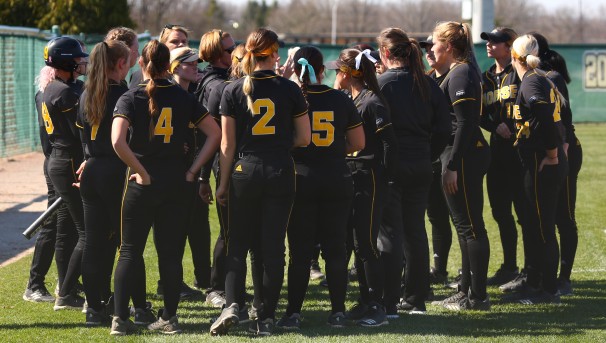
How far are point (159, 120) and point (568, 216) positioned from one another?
387 cm

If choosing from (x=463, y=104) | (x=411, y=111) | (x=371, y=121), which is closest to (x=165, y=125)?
(x=371, y=121)

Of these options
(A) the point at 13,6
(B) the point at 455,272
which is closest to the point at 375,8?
(A) the point at 13,6

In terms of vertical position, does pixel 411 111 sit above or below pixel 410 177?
above

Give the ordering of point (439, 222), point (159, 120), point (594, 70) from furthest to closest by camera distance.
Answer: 1. point (594, 70)
2. point (439, 222)
3. point (159, 120)

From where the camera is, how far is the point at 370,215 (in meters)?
6.75

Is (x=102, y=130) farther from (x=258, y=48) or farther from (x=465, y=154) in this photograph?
(x=465, y=154)

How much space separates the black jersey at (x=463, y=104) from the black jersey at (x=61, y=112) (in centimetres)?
263

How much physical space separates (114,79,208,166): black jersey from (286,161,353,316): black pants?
2.66 feet

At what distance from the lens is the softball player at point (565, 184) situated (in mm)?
8016

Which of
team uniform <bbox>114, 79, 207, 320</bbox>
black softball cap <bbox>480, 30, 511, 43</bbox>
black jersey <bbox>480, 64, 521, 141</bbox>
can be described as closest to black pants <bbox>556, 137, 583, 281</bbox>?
black jersey <bbox>480, 64, 521, 141</bbox>

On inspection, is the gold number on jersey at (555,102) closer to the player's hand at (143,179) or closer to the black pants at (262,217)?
the black pants at (262,217)

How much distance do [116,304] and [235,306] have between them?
2.50 feet

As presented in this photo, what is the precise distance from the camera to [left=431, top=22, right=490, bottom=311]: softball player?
6.96 m

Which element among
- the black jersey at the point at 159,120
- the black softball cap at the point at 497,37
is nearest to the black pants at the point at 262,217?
the black jersey at the point at 159,120
